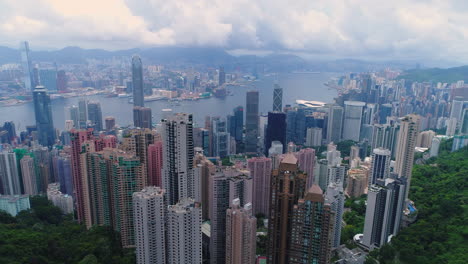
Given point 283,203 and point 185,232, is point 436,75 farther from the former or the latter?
point 185,232

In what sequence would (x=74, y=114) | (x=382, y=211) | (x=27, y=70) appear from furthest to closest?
(x=74, y=114), (x=27, y=70), (x=382, y=211)

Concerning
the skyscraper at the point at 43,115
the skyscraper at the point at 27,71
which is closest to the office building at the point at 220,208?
the skyscraper at the point at 27,71

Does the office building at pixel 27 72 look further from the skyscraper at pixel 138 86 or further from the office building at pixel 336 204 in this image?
the office building at pixel 336 204

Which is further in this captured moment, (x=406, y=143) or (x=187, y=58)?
(x=187, y=58)

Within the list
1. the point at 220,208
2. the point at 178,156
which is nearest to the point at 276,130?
the point at 178,156

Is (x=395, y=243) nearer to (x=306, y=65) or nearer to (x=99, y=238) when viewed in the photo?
(x=99, y=238)
